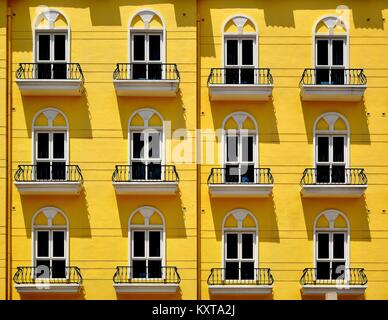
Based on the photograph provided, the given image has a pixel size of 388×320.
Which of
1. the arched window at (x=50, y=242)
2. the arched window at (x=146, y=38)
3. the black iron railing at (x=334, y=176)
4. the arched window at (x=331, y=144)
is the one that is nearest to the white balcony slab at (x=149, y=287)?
the arched window at (x=50, y=242)

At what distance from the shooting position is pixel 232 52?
24812 mm

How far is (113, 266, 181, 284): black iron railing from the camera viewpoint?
2406 cm

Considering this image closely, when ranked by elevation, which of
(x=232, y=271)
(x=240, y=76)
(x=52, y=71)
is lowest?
(x=232, y=271)

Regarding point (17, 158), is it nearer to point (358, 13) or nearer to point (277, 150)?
point (277, 150)

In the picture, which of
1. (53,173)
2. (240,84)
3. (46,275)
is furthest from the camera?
(53,173)

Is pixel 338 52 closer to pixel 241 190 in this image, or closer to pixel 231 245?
pixel 241 190

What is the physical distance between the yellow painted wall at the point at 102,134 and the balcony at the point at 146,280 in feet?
0.67

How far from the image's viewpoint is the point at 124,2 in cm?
2481

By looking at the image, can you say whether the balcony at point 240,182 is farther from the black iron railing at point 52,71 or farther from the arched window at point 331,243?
the black iron railing at point 52,71

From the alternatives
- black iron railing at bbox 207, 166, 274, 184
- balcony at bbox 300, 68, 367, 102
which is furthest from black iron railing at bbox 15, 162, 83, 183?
balcony at bbox 300, 68, 367, 102

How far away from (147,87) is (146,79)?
208 mm

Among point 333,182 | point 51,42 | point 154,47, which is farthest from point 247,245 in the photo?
point 51,42

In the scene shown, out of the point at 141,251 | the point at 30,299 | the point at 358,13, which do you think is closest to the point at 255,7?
the point at 358,13

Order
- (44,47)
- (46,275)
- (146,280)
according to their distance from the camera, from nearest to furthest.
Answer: (146,280) < (46,275) < (44,47)
